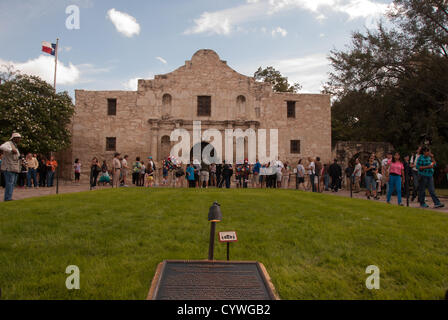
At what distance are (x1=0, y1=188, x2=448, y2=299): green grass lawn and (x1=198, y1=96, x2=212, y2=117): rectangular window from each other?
17.8 metres

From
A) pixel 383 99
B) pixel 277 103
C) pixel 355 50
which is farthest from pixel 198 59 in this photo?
pixel 383 99

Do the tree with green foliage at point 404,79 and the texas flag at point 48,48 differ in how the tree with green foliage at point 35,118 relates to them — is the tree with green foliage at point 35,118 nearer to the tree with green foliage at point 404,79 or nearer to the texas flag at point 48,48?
the texas flag at point 48,48

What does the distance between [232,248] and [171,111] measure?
2106 cm

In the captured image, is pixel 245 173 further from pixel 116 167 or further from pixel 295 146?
pixel 295 146

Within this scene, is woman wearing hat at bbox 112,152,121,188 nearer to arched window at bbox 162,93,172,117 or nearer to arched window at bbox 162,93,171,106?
arched window at bbox 162,93,172,117

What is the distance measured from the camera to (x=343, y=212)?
25.6 ft

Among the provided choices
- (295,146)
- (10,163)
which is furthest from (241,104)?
(10,163)

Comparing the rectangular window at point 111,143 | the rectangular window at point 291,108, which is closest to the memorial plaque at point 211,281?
the rectangular window at point 111,143

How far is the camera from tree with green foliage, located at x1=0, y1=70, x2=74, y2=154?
20719 mm

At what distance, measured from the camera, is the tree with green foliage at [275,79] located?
39094 mm

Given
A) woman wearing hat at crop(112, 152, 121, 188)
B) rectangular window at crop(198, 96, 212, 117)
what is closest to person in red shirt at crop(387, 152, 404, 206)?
woman wearing hat at crop(112, 152, 121, 188)
